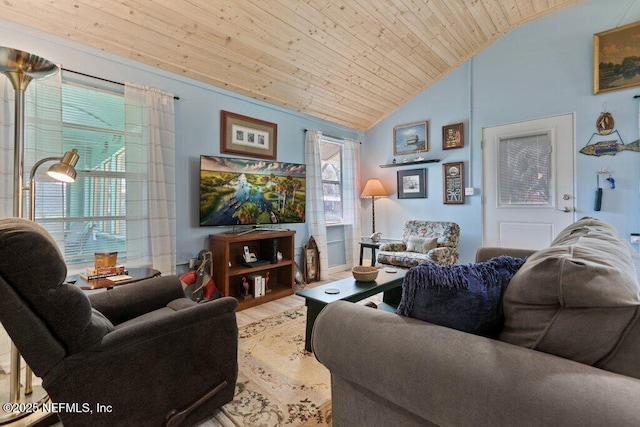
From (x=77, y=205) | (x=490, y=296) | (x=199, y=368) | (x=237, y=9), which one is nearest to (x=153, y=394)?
(x=199, y=368)

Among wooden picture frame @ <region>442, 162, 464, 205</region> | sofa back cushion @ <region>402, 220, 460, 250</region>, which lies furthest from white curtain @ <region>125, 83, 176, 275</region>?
wooden picture frame @ <region>442, 162, 464, 205</region>

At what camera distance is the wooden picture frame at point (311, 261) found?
13.3 ft

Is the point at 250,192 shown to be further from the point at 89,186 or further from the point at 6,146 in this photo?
the point at 6,146

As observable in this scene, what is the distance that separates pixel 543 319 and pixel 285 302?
275cm

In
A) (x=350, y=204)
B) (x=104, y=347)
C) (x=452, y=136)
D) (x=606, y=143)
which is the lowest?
(x=104, y=347)

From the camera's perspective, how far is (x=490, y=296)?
37.5 inches

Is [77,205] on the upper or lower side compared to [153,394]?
upper

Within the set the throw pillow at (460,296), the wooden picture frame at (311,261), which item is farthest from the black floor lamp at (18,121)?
the wooden picture frame at (311,261)

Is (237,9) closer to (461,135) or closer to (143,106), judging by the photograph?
(143,106)

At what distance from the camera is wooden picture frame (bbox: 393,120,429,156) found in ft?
14.8

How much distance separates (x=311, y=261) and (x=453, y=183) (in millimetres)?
2275

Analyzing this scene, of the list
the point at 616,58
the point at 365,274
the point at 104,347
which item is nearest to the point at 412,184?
the point at 616,58

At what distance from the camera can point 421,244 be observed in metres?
4.00

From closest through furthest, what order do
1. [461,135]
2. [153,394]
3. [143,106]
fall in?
[153,394] < [143,106] < [461,135]
